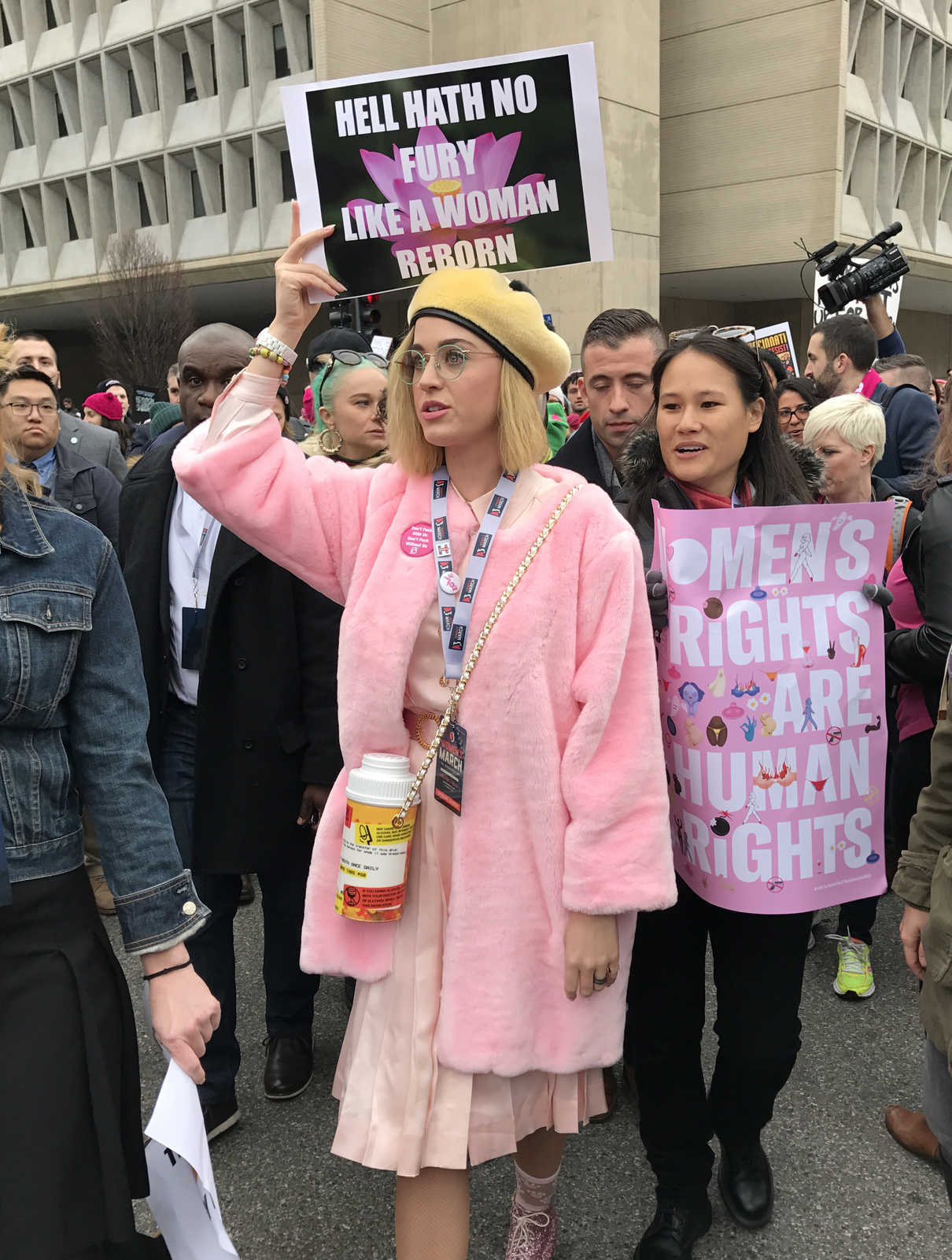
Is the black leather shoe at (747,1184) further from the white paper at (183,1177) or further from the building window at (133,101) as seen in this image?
the building window at (133,101)

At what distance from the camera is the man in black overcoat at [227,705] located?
10.1 feet

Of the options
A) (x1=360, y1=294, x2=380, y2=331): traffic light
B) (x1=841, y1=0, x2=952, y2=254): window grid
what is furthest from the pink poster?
(x1=841, y1=0, x2=952, y2=254): window grid

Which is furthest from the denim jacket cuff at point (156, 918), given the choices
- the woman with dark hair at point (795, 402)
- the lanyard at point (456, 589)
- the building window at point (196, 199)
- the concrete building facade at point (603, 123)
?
the building window at point (196, 199)

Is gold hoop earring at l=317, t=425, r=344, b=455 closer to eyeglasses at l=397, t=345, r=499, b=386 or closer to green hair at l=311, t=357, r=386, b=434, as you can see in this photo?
green hair at l=311, t=357, r=386, b=434

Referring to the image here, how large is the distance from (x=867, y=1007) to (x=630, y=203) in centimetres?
2239

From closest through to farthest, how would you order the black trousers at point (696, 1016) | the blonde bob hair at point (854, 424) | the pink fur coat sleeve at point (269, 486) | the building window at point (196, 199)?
the pink fur coat sleeve at point (269, 486) → the black trousers at point (696, 1016) → the blonde bob hair at point (854, 424) → the building window at point (196, 199)

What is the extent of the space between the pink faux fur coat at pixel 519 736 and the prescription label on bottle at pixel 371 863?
12 centimetres

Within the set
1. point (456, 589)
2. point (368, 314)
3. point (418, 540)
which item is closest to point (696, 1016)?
point (456, 589)

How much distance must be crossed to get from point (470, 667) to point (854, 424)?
2353 millimetres

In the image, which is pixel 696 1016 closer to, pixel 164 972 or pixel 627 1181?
pixel 627 1181

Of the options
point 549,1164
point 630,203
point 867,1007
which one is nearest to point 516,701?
point 549,1164

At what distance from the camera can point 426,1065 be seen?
6.98 feet

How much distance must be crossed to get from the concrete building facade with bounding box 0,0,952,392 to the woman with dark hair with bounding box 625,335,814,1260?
68.4 feet

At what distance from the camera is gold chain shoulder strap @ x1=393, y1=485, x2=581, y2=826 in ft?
6.82
